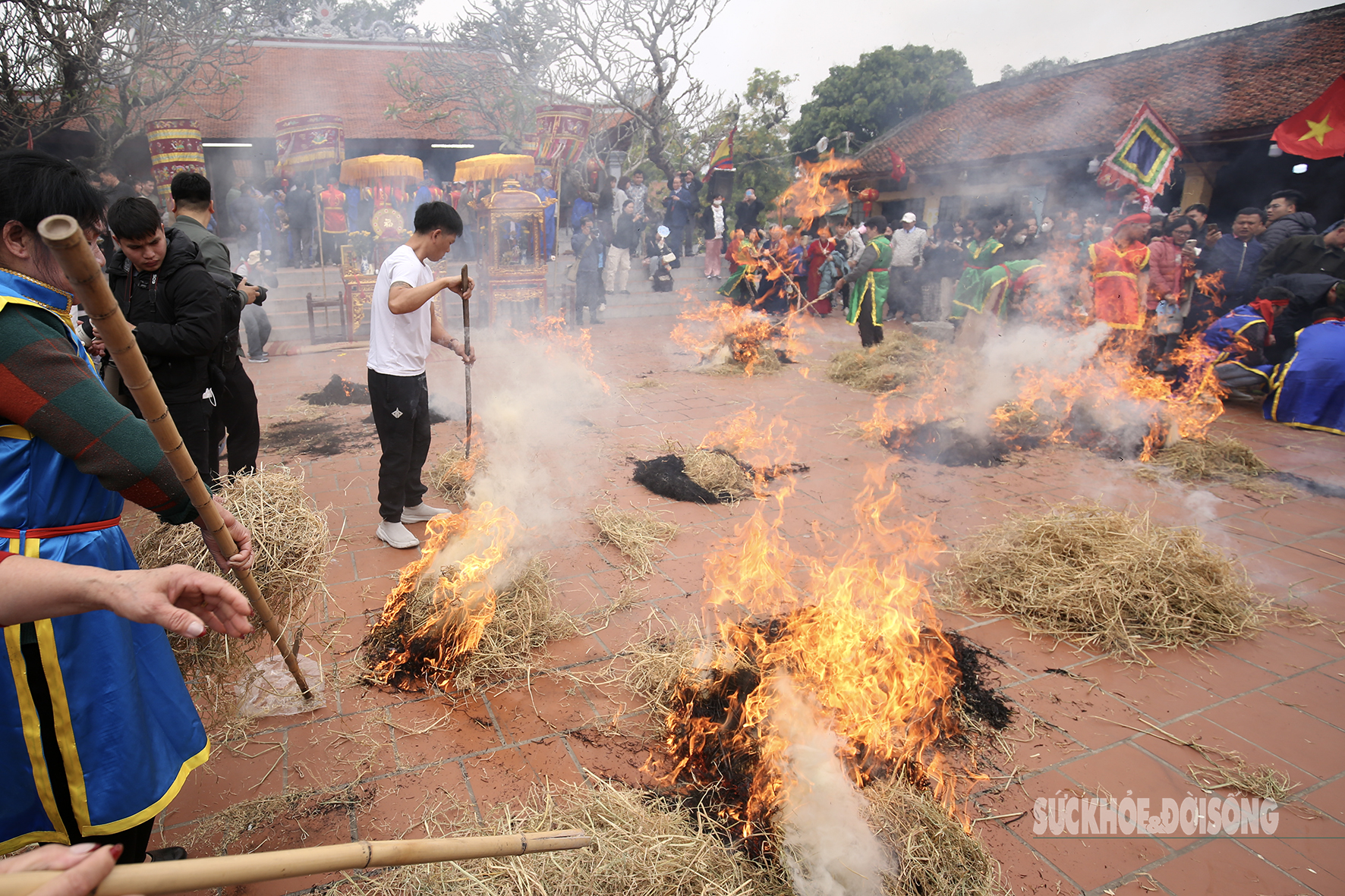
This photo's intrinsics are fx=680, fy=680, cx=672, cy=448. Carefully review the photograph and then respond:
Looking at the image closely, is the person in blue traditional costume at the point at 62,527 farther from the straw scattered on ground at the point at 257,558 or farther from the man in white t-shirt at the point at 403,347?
the man in white t-shirt at the point at 403,347

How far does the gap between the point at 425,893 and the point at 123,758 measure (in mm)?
985

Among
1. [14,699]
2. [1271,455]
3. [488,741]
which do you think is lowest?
[488,741]

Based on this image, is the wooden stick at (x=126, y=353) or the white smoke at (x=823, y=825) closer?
the wooden stick at (x=126, y=353)

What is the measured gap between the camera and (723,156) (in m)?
17.8

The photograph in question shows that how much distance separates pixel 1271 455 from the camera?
6.70m

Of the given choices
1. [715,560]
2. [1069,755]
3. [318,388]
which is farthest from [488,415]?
[1069,755]

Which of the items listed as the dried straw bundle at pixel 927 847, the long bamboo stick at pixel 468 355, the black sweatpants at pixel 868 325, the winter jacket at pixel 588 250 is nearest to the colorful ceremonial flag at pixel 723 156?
the winter jacket at pixel 588 250

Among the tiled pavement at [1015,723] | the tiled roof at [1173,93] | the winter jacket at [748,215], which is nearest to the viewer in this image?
the tiled pavement at [1015,723]

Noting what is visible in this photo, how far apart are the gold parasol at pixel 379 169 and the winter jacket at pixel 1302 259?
1416 cm

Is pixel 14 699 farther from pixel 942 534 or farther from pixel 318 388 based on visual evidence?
pixel 318 388

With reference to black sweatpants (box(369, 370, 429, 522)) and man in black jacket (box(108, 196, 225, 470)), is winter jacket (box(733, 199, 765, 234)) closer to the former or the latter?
black sweatpants (box(369, 370, 429, 522))

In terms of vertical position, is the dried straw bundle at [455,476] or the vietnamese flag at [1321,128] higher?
the vietnamese flag at [1321,128]

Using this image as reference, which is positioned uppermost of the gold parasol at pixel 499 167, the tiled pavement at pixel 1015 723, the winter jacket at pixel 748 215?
the gold parasol at pixel 499 167

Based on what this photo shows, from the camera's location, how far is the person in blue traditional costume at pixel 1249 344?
329 inches
